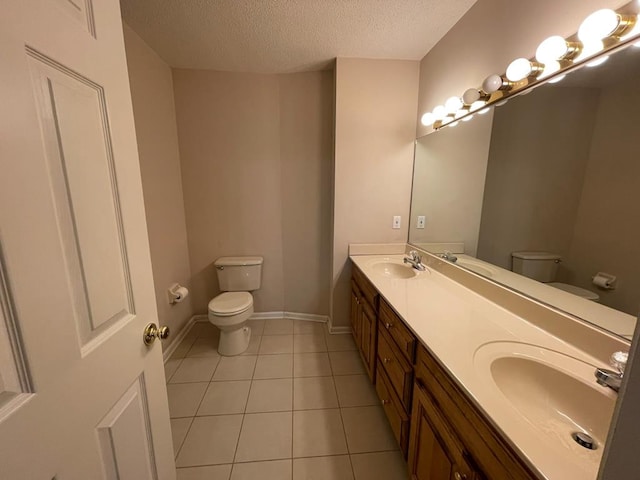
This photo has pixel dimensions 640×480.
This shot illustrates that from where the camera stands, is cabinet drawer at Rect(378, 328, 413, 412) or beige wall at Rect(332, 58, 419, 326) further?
beige wall at Rect(332, 58, 419, 326)

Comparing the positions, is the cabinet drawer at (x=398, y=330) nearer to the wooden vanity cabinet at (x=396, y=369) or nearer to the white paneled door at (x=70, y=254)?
the wooden vanity cabinet at (x=396, y=369)

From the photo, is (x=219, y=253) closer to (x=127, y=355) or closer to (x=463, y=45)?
(x=127, y=355)

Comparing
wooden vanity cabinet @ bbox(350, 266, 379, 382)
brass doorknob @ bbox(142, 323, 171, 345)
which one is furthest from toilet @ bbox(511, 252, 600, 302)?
brass doorknob @ bbox(142, 323, 171, 345)

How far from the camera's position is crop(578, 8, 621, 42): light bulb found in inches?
31.3

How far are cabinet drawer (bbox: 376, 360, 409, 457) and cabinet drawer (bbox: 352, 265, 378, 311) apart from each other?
1.21 feet

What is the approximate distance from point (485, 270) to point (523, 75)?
36.1 inches

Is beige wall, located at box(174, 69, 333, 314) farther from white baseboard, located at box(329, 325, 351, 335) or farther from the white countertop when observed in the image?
the white countertop

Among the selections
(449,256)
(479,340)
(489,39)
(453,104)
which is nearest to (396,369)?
(479,340)

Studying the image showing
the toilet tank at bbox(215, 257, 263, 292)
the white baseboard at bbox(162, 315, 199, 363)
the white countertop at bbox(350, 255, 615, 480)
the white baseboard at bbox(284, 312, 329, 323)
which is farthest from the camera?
the white baseboard at bbox(284, 312, 329, 323)

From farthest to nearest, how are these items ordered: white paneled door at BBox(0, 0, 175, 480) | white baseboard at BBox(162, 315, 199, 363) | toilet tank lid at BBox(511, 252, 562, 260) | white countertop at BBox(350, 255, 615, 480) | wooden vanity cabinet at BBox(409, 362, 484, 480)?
white baseboard at BBox(162, 315, 199, 363) < toilet tank lid at BBox(511, 252, 562, 260) < wooden vanity cabinet at BBox(409, 362, 484, 480) < white countertop at BBox(350, 255, 615, 480) < white paneled door at BBox(0, 0, 175, 480)

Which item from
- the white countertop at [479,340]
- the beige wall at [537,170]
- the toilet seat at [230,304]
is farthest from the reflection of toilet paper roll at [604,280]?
the toilet seat at [230,304]

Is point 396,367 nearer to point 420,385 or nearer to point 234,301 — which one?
point 420,385

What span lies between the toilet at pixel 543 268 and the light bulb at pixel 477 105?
0.83 m

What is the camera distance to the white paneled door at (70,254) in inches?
16.4
